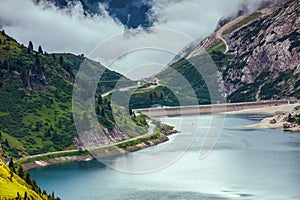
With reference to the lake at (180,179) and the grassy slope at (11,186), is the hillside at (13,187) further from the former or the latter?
the lake at (180,179)

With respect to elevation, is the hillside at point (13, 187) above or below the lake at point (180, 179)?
below

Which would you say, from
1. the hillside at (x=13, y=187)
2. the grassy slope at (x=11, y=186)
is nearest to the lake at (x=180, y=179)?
the hillside at (x=13, y=187)

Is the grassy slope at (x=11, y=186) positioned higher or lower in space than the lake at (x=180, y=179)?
lower

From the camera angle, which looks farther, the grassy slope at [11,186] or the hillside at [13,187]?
the hillside at [13,187]

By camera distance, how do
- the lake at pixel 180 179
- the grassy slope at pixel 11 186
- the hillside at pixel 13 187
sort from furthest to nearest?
the lake at pixel 180 179, the hillside at pixel 13 187, the grassy slope at pixel 11 186

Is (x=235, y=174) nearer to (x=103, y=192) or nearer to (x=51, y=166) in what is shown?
(x=103, y=192)

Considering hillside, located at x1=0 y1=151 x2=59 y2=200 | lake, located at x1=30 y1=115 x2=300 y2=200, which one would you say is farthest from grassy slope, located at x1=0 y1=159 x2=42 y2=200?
lake, located at x1=30 y1=115 x2=300 y2=200

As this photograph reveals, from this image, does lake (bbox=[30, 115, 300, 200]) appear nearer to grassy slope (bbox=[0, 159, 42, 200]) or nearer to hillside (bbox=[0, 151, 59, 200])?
hillside (bbox=[0, 151, 59, 200])

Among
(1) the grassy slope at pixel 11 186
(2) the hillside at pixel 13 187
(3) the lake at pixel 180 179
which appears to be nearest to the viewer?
(1) the grassy slope at pixel 11 186

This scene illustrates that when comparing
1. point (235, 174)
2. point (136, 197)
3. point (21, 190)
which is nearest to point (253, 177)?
point (235, 174)

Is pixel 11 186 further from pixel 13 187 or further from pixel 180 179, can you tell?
pixel 180 179
